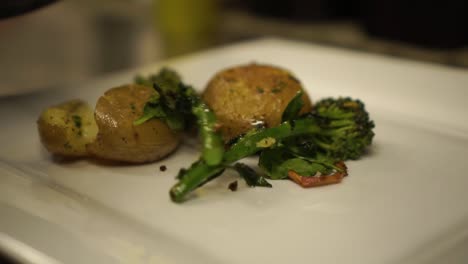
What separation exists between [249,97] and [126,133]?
37cm

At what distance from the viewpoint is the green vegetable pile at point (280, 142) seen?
1.41 meters

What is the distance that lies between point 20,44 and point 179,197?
288 cm

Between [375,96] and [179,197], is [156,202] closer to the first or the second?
[179,197]

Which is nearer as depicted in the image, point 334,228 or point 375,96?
point 334,228

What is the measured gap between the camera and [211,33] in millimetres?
3750

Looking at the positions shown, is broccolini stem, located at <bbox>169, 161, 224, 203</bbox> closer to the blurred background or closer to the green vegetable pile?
the green vegetable pile

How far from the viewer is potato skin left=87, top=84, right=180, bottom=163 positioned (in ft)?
5.14

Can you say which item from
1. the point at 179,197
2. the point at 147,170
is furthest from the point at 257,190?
the point at 147,170

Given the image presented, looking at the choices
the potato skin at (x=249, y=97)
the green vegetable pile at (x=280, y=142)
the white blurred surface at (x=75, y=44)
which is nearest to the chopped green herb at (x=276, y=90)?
the potato skin at (x=249, y=97)

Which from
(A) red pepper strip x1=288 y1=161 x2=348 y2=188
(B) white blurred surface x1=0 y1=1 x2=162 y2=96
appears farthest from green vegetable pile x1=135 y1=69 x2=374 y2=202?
(B) white blurred surface x1=0 y1=1 x2=162 y2=96

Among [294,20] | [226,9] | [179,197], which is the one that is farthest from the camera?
[226,9]

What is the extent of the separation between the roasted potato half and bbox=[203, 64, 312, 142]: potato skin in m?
0.36

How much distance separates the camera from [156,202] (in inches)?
55.2

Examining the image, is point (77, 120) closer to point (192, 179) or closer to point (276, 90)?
point (192, 179)
